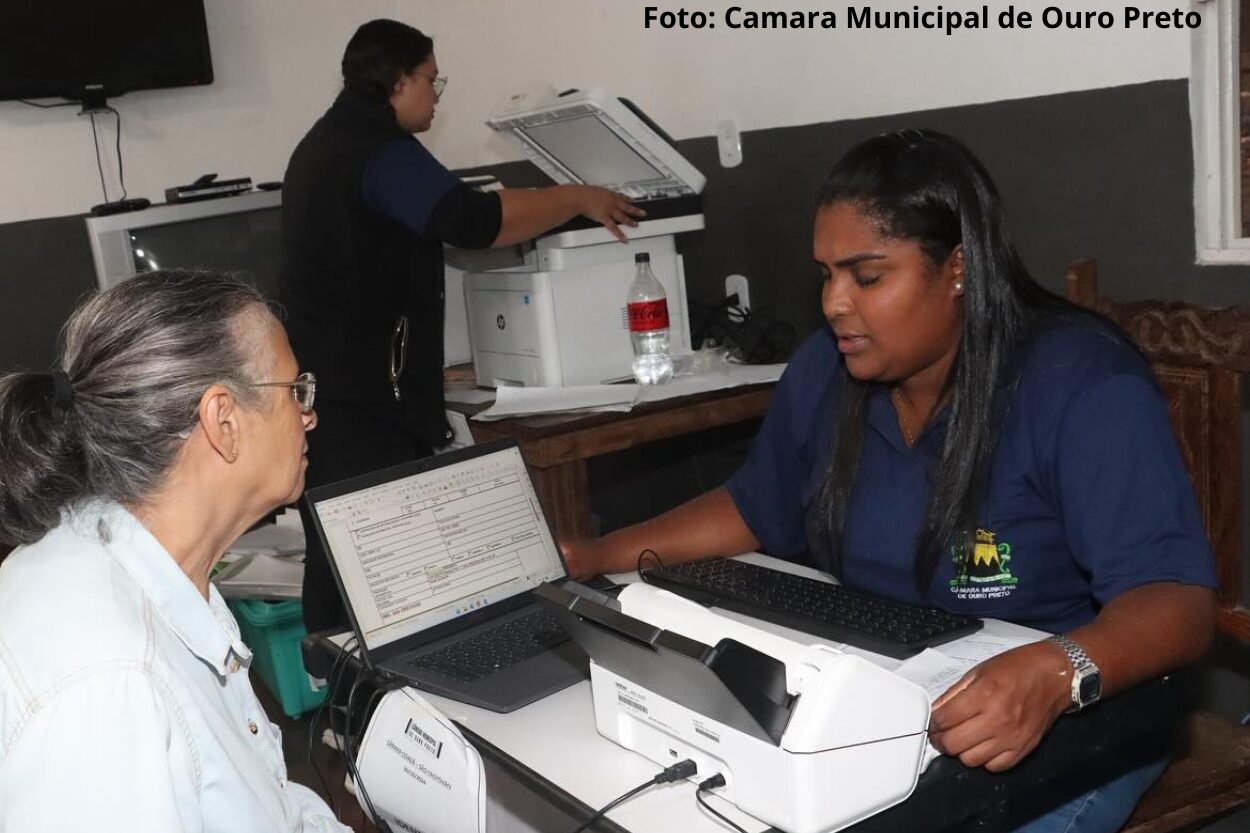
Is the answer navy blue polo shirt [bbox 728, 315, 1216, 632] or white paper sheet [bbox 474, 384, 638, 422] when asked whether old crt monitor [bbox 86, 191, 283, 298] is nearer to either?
white paper sheet [bbox 474, 384, 638, 422]

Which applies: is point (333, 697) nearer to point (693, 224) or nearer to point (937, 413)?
point (937, 413)

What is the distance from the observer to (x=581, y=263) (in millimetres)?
2691

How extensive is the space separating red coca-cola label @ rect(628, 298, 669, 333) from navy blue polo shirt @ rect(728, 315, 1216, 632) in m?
1.05

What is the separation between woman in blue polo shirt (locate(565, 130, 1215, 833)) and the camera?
51.8 inches

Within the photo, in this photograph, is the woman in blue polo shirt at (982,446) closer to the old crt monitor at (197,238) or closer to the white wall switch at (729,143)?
the white wall switch at (729,143)

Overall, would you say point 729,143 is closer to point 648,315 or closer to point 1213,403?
point 648,315

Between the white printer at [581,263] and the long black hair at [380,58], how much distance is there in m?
0.28

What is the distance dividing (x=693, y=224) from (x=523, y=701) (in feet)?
5.52

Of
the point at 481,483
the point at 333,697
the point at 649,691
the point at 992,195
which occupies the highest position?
the point at 992,195

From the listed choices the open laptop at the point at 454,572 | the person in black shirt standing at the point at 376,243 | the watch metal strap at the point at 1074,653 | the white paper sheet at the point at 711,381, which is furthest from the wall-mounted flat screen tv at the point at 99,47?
the watch metal strap at the point at 1074,653

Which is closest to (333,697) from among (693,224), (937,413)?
(937,413)

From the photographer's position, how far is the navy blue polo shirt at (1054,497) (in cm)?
132

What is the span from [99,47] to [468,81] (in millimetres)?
A: 970

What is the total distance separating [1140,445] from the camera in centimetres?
133
